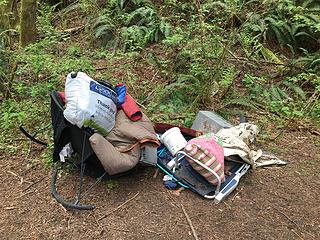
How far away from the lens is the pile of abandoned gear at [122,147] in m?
3.19

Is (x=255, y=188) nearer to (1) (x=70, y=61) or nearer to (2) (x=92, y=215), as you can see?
(2) (x=92, y=215)

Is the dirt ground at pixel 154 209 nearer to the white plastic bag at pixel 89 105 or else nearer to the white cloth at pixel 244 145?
the white cloth at pixel 244 145

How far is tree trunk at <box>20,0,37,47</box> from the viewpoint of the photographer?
6070mm

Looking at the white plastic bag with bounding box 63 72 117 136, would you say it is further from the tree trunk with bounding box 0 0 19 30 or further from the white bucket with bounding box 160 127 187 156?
the tree trunk with bounding box 0 0 19 30

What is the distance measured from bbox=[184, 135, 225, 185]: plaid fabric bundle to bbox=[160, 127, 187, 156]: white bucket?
0.18 meters

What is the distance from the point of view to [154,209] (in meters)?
3.18

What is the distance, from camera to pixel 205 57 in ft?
16.8

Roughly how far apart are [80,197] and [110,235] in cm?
51

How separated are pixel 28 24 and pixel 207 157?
426cm

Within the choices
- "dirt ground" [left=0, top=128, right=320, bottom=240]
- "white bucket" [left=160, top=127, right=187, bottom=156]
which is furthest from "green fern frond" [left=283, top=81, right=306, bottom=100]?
"white bucket" [left=160, top=127, right=187, bottom=156]

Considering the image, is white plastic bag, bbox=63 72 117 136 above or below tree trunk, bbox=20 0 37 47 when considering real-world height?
above

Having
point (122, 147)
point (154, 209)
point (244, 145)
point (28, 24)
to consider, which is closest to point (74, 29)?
point (28, 24)

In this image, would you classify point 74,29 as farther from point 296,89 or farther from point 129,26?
point 296,89

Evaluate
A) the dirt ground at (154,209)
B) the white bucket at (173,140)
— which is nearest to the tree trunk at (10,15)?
the dirt ground at (154,209)
